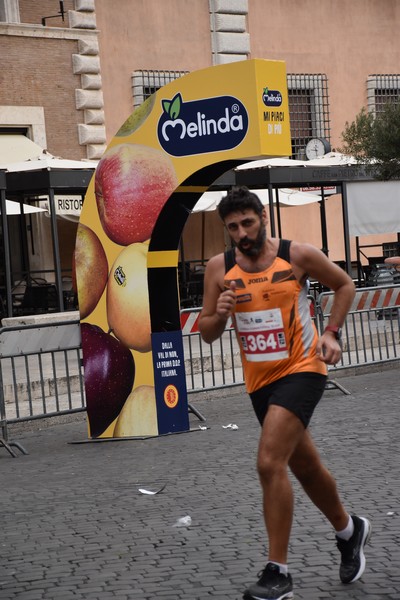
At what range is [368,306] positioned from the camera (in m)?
16.6

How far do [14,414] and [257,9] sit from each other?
17946 mm

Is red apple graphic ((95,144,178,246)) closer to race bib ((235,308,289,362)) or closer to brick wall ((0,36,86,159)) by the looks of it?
race bib ((235,308,289,362))

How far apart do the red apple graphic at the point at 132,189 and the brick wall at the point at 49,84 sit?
12925 millimetres

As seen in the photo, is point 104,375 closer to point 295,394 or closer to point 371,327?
point 371,327

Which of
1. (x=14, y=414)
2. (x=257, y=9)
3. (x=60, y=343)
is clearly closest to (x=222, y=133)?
(x=60, y=343)

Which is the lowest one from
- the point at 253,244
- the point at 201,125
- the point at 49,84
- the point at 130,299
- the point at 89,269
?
the point at 130,299

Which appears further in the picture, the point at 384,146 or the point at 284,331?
the point at 384,146

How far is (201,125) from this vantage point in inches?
432

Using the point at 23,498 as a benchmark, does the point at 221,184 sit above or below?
above

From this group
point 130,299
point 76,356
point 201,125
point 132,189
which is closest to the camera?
point 201,125

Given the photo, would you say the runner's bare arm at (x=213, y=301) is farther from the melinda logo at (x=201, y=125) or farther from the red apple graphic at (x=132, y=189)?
the red apple graphic at (x=132, y=189)

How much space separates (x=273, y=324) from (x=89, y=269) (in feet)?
20.0

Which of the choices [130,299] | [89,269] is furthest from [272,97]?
[89,269]

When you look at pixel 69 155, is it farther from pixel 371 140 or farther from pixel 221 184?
pixel 371 140
